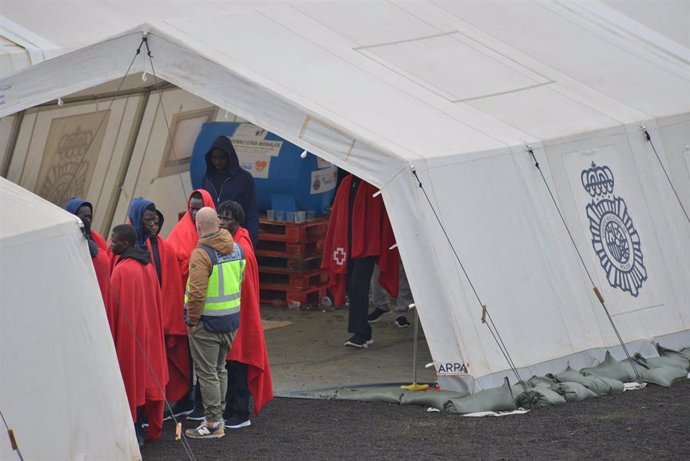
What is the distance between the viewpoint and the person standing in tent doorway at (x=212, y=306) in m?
7.30

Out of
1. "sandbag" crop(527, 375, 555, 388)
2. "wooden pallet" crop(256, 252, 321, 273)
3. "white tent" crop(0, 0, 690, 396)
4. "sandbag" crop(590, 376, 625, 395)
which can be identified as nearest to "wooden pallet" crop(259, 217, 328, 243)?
"wooden pallet" crop(256, 252, 321, 273)

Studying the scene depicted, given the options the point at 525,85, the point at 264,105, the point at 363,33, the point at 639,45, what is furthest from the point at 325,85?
the point at 639,45

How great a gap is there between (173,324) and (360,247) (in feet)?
8.65

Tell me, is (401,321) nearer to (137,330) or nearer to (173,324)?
(173,324)

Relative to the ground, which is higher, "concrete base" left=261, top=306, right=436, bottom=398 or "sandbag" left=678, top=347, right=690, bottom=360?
"concrete base" left=261, top=306, right=436, bottom=398

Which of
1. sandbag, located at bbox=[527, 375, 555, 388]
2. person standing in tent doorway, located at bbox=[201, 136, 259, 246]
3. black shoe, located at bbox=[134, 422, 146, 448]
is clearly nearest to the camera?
black shoe, located at bbox=[134, 422, 146, 448]

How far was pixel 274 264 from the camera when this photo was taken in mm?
11953

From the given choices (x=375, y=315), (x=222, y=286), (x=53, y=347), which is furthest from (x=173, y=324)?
(x=375, y=315)

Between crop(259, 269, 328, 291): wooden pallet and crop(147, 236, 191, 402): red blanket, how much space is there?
3.87 m

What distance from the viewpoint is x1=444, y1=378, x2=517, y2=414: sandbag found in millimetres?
8078

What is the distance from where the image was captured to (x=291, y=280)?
11.8 metres

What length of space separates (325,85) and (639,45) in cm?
437

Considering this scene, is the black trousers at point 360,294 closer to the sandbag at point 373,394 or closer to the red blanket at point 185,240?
the sandbag at point 373,394

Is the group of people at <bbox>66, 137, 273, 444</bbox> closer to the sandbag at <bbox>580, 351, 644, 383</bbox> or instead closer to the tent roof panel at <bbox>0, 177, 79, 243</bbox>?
the tent roof panel at <bbox>0, 177, 79, 243</bbox>
